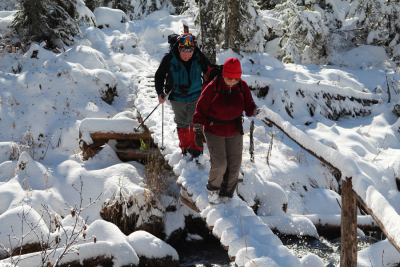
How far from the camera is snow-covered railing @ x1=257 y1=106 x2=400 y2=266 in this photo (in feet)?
6.03

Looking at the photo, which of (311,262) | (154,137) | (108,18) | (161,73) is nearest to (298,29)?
(154,137)

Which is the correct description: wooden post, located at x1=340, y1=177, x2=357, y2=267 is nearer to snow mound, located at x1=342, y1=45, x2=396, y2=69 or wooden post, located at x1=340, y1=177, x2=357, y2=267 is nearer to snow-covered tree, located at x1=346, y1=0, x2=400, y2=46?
snow mound, located at x1=342, y1=45, x2=396, y2=69

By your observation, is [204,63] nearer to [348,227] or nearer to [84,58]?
[348,227]

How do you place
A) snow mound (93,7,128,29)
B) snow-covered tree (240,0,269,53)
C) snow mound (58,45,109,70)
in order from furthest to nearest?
1. snow mound (93,7,128,29)
2. snow-covered tree (240,0,269,53)
3. snow mound (58,45,109,70)

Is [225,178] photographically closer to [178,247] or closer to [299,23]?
[178,247]

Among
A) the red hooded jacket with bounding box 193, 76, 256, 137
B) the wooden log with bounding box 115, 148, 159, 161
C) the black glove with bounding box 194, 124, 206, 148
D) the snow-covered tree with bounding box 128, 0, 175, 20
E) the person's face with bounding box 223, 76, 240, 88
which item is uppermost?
the snow-covered tree with bounding box 128, 0, 175, 20

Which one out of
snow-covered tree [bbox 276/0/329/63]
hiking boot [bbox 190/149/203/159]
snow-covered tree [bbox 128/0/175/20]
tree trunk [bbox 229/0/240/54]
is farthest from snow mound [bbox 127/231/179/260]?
snow-covered tree [bbox 128/0/175/20]

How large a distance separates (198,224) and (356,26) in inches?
642

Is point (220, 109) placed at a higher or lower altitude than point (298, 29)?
lower

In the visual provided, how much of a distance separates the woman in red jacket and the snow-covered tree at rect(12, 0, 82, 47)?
9.79 meters

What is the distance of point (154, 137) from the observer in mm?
6199

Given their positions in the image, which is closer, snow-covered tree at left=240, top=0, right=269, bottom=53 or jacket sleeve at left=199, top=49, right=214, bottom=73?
jacket sleeve at left=199, top=49, right=214, bottom=73

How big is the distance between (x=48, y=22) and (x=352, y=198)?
12402 mm

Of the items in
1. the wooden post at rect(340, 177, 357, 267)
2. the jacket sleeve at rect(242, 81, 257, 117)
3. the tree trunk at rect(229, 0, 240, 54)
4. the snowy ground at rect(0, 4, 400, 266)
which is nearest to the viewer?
the wooden post at rect(340, 177, 357, 267)
